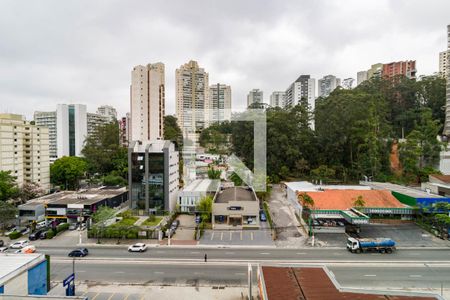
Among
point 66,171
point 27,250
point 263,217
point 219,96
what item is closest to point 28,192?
point 66,171

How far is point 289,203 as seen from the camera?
29438mm

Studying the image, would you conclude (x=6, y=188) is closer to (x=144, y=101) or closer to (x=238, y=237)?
(x=144, y=101)

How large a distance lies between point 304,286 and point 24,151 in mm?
37919

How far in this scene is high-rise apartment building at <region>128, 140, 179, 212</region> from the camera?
2634 centimetres

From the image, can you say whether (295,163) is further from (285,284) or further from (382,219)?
(285,284)

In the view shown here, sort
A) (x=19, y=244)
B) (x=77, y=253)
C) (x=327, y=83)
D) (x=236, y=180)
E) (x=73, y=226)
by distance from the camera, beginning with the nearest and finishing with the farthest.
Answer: (x=77, y=253)
(x=19, y=244)
(x=73, y=226)
(x=236, y=180)
(x=327, y=83)

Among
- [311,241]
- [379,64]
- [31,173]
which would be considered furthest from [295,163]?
[379,64]

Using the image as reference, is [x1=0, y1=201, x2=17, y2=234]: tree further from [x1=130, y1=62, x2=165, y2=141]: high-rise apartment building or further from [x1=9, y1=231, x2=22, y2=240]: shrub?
[x1=130, y1=62, x2=165, y2=141]: high-rise apartment building

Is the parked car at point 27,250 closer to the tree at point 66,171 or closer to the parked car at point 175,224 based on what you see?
the parked car at point 175,224

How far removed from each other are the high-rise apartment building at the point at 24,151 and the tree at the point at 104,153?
252 inches

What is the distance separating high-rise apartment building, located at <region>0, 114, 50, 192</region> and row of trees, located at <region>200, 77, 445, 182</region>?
74.0 feet

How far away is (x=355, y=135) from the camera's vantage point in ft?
113

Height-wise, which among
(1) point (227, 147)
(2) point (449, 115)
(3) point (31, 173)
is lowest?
(3) point (31, 173)

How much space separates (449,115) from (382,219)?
30.4 metres
